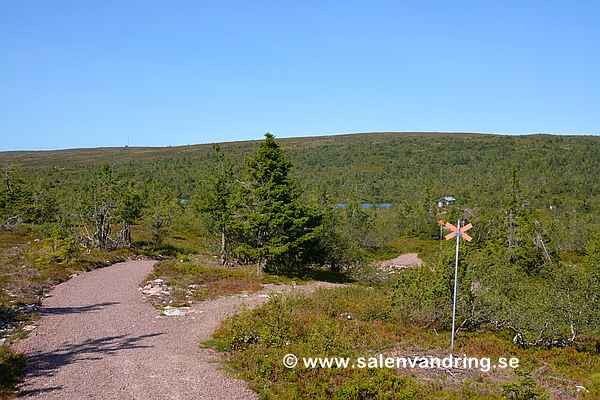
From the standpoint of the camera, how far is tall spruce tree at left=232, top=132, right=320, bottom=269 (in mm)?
20891

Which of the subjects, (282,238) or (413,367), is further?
(282,238)

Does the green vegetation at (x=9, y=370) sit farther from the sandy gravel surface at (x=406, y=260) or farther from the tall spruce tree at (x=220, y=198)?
A: the sandy gravel surface at (x=406, y=260)

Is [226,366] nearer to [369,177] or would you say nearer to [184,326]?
[184,326]

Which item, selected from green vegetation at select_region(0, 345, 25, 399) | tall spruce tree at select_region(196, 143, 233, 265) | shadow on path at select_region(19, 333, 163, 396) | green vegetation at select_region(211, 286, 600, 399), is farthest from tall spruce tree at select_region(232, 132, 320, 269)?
green vegetation at select_region(0, 345, 25, 399)

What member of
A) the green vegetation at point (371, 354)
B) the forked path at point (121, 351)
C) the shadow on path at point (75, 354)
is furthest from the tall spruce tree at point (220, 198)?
the shadow on path at point (75, 354)

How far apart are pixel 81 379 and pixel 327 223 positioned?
1947 cm

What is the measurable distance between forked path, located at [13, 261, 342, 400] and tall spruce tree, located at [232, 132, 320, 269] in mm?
5343

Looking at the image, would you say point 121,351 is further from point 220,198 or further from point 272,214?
point 220,198

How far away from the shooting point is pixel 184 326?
41.1ft

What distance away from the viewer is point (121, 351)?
999 cm

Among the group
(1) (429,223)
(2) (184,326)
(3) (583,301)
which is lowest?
(1) (429,223)

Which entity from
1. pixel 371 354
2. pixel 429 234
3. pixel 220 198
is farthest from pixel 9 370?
pixel 429 234

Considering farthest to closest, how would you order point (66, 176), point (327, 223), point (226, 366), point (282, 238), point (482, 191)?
1. point (66, 176)
2. point (482, 191)
3. point (327, 223)
4. point (282, 238)
5. point (226, 366)

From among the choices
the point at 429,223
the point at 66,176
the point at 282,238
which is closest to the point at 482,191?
the point at 429,223
